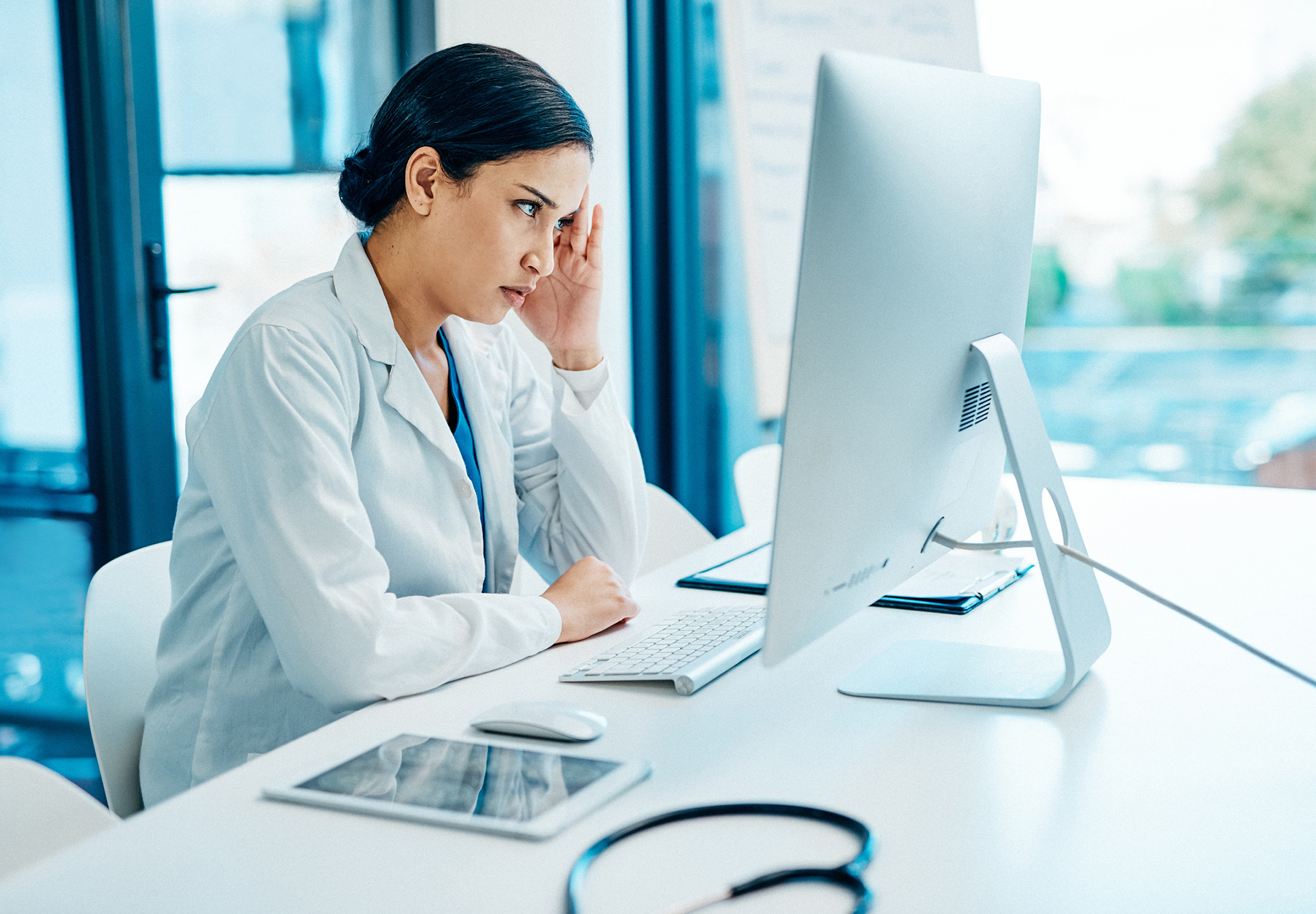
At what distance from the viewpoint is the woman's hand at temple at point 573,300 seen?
159 centimetres

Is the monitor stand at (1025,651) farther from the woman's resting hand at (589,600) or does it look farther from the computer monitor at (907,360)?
the woman's resting hand at (589,600)

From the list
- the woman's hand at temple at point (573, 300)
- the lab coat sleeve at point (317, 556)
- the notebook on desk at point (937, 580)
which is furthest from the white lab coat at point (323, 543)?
the notebook on desk at point (937, 580)

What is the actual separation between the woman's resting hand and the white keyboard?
45 mm

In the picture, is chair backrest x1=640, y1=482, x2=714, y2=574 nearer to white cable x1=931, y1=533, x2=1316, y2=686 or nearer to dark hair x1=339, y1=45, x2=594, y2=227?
dark hair x1=339, y1=45, x2=594, y2=227

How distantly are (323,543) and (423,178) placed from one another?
17.8 inches

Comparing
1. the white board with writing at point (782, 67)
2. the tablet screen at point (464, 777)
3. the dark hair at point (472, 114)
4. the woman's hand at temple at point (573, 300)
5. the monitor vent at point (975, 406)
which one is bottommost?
the tablet screen at point (464, 777)

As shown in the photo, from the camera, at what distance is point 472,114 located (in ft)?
4.17

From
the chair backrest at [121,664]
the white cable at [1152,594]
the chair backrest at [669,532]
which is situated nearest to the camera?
the white cable at [1152,594]

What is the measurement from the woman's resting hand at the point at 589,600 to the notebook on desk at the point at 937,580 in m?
0.19

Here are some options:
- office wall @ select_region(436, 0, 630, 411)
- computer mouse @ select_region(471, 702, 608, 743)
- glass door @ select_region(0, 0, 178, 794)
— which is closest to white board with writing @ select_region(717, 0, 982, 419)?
office wall @ select_region(436, 0, 630, 411)

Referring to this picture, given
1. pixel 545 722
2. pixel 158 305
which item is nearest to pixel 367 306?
pixel 545 722

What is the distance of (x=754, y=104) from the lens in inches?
118

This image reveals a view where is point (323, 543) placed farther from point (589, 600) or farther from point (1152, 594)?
point (1152, 594)

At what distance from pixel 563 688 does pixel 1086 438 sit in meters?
2.51
